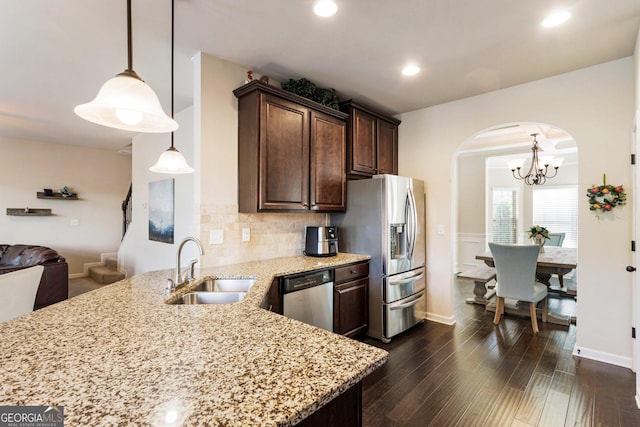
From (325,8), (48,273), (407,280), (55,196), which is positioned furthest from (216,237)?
(55,196)

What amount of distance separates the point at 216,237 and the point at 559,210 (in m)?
7.57

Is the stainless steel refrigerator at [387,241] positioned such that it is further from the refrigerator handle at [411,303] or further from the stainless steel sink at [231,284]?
the stainless steel sink at [231,284]

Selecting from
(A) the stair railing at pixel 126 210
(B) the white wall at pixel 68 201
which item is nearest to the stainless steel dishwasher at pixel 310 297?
(A) the stair railing at pixel 126 210

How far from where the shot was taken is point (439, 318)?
146 inches

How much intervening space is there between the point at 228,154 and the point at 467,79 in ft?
8.16

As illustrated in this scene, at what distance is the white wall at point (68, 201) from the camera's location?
5480 millimetres

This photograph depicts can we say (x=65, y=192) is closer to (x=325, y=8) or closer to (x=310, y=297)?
(x=310, y=297)

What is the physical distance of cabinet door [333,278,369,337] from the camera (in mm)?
2865

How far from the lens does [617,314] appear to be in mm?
2627

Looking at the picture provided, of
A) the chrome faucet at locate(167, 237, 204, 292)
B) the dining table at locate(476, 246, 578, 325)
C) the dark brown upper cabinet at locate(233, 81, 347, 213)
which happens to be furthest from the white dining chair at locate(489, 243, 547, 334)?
the chrome faucet at locate(167, 237, 204, 292)

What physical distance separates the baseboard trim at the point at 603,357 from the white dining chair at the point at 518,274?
1.83 ft

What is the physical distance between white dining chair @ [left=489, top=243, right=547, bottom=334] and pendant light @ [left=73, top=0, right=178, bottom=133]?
362cm

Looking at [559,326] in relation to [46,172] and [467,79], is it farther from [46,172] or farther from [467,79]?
[46,172]

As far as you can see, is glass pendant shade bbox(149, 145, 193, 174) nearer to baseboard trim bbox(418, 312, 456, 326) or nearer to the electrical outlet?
the electrical outlet
